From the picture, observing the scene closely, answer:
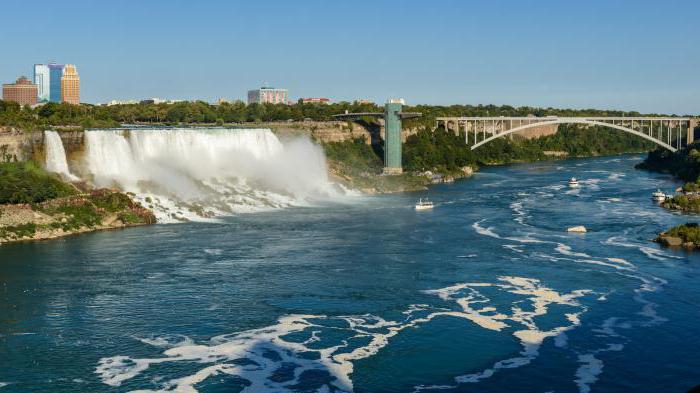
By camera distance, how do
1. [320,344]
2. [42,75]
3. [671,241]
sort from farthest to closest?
1. [42,75]
2. [671,241]
3. [320,344]

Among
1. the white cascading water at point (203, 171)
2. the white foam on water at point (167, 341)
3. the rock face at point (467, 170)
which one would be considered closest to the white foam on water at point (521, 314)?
the white foam on water at point (167, 341)

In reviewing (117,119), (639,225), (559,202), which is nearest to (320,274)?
(639,225)

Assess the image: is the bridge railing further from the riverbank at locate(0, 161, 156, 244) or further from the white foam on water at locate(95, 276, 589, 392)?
the white foam on water at locate(95, 276, 589, 392)

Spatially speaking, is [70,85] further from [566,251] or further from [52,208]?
[566,251]

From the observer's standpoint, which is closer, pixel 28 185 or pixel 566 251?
pixel 566 251

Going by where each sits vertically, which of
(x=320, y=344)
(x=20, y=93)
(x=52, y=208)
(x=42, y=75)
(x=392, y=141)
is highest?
(x=42, y=75)

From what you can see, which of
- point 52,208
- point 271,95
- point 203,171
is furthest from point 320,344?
point 271,95

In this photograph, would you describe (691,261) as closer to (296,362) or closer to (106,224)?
(296,362)
